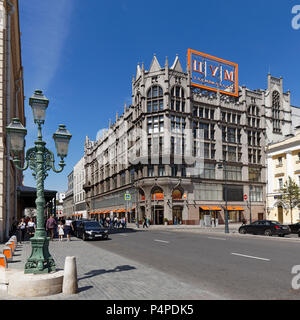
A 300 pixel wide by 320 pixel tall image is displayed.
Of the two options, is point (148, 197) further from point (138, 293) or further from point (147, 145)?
point (138, 293)

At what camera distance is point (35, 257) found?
7.95m

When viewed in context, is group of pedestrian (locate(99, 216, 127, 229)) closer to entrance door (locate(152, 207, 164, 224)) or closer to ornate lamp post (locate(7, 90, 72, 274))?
entrance door (locate(152, 207, 164, 224))

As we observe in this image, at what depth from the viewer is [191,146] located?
53.8 m

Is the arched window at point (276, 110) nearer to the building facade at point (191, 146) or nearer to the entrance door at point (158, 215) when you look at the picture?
the building facade at point (191, 146)

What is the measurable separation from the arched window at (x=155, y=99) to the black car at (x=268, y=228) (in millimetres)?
30451

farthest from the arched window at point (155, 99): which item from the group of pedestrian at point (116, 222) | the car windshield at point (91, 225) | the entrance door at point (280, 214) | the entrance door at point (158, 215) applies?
the car windshield at point (91, 225)

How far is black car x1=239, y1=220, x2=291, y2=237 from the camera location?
2472 centimetres

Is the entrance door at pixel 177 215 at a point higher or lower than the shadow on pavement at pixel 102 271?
lower

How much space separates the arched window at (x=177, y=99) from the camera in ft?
174

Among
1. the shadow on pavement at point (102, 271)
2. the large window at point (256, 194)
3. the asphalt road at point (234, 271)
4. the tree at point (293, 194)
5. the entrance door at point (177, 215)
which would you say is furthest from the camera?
the large window at point (256, 194)

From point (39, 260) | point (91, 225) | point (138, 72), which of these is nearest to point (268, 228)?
point (91, 225)

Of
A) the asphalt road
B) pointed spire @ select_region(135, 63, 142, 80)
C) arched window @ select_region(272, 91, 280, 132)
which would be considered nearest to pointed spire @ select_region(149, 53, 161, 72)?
pointed spire @ select_region(135, 63, 142, 80)

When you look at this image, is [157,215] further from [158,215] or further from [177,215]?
[177,215]
